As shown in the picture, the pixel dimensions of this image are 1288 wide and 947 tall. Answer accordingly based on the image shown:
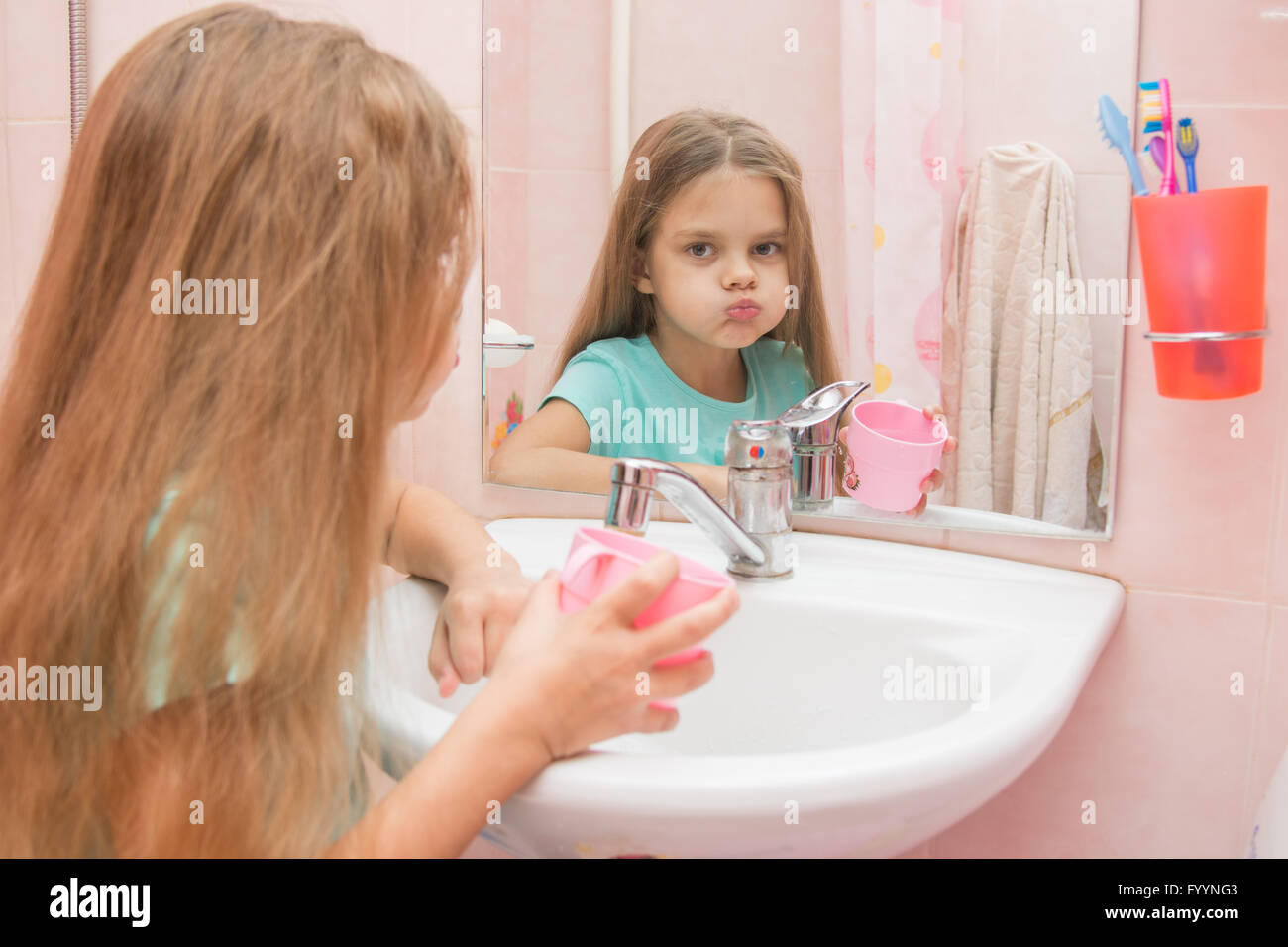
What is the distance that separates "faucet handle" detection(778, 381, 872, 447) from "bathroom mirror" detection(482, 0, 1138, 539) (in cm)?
1

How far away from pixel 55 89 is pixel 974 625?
1068 millimetres

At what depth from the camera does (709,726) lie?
766 mm

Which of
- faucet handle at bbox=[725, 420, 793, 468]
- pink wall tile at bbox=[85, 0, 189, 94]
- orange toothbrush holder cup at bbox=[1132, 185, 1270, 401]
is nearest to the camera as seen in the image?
orange toothbrush holder cup at bbox=[1132, 185, 1270, 401]

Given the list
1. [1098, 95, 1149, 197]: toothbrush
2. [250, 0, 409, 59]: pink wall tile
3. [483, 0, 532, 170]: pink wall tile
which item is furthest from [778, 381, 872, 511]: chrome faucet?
[250, 0, 409, 59]: pink wall tile

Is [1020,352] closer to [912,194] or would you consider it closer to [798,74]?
[912,194]

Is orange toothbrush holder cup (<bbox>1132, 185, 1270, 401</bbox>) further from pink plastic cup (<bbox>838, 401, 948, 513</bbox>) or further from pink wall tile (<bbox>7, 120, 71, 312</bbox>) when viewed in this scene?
pink wall tile (<bbox>7, 120, 71, 312</bbox>)

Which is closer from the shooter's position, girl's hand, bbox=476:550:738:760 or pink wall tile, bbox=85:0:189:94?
girl's hand, bbox=476:550:738:760

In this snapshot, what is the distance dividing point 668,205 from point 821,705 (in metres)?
0.43

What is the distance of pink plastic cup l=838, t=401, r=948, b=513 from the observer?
31.4 inches

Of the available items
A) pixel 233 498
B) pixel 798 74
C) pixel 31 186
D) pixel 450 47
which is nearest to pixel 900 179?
pixel 798 74
